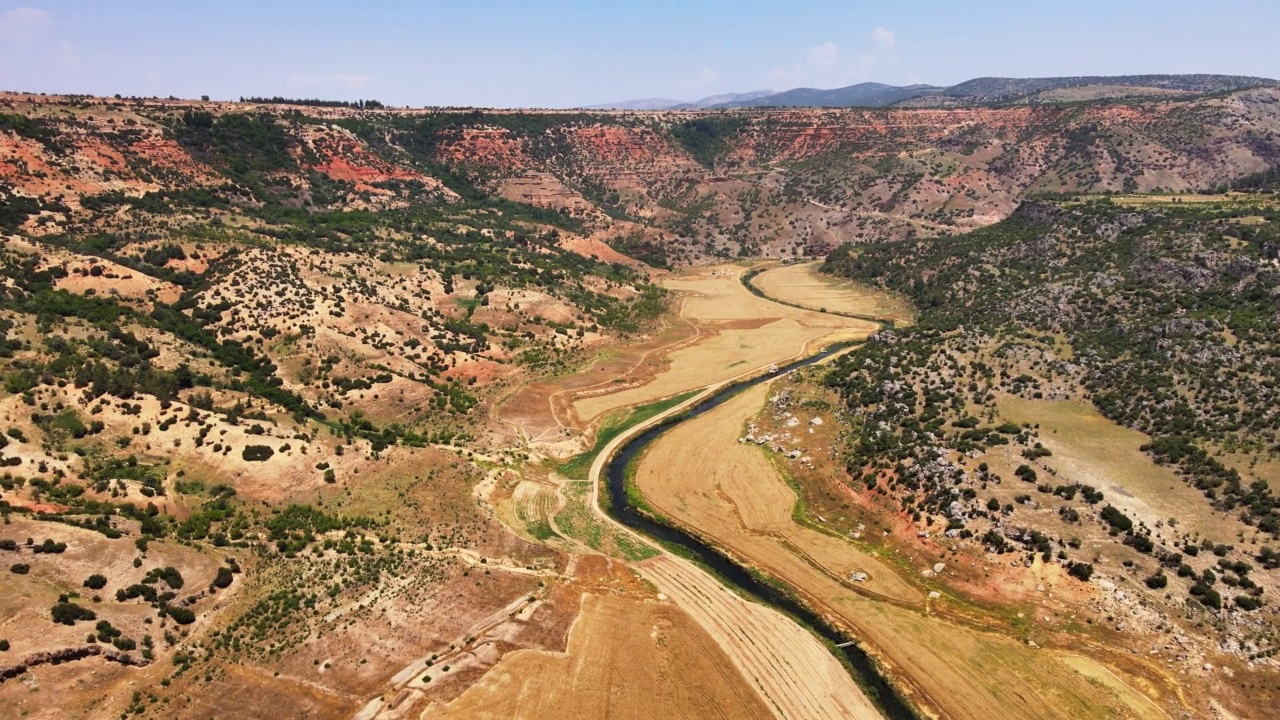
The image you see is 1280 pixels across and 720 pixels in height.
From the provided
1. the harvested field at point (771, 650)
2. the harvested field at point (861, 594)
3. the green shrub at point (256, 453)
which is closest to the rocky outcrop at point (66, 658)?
the green shrub at point (256, 453)

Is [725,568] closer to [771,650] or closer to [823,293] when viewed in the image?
[771,650]

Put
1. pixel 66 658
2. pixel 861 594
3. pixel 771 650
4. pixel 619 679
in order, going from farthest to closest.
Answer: pixel 861 594 → pixel 771 650 → pixel 619 679 → pixel 66 658

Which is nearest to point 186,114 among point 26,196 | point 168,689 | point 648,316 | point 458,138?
point 26,196

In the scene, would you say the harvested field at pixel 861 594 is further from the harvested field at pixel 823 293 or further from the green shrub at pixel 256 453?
the harvested field at pixel 823 293

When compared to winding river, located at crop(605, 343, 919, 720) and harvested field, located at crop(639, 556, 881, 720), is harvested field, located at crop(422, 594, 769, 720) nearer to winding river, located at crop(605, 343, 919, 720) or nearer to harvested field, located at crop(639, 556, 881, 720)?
harvested field, located at crop(639, 556, 881, 720)

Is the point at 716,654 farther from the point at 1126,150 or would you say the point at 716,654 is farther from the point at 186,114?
the point at 1126,150

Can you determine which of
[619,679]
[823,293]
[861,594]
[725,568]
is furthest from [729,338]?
[619,679]
